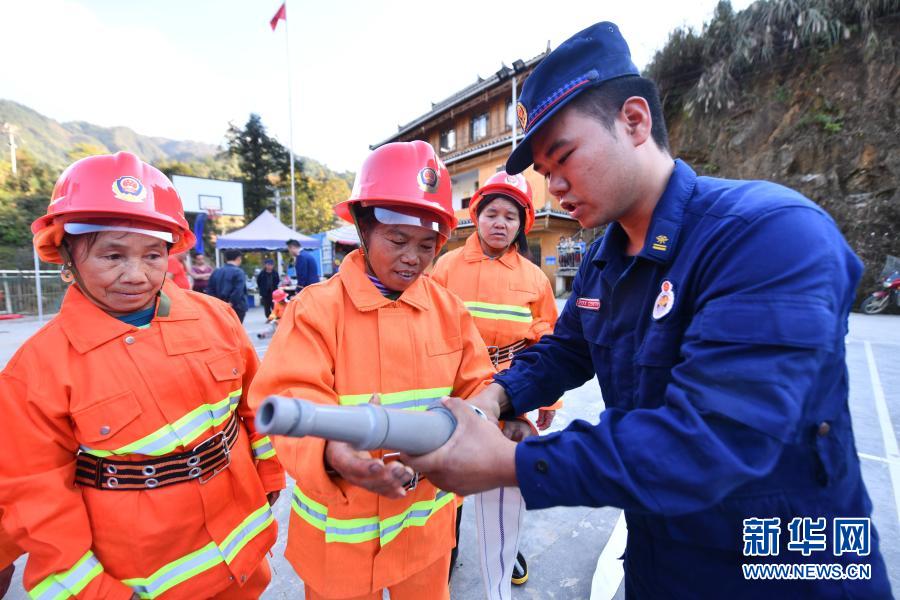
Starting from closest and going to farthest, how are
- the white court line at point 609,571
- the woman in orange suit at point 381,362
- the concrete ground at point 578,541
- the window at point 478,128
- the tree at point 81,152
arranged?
1. the woman in orange suit at point 381,362
2. the white court line at point 609,571
3. the concrete ground at point 578,541
4. the window at point 478,128
5. the tree at point 81,152

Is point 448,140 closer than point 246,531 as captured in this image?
No

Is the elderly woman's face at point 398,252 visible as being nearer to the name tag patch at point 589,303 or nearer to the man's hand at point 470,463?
the name tag patch at point 589,303

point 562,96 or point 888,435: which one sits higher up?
point 562,96

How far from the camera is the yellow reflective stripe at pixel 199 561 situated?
1471 mm

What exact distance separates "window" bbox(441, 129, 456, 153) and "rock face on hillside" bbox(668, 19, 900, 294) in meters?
14.5

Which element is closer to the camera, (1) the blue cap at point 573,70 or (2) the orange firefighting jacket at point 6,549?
(1) the blue cap at point 573,70

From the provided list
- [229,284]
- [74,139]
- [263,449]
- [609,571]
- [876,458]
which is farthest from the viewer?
[74,139]

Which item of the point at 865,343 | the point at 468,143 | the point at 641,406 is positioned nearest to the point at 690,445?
the point at 641,406

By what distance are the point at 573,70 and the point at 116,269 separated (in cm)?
175

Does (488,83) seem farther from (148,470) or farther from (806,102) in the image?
(148,470)

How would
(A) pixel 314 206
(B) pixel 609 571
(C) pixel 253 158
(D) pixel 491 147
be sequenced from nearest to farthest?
(B) pixel 609 571, (D) pixel 491 147, (C) pixel 253 158, (A) pixel 314 206

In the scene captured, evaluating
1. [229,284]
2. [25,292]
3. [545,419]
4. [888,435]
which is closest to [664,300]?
[545,419]

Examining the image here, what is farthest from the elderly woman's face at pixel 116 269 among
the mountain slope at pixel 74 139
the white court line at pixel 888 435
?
the mountain slope at pixel 74 139

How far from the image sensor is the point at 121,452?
1.45m
